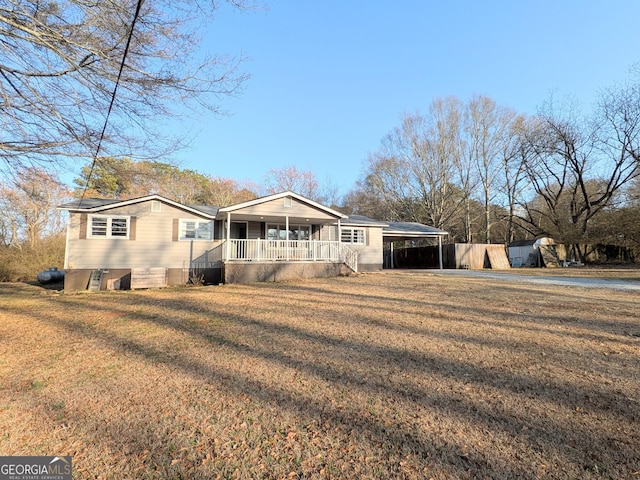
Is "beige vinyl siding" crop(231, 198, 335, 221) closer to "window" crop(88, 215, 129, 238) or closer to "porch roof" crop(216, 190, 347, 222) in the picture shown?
"porch roof" crop(216, 190, 347, 222)

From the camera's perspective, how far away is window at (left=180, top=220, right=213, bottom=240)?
13186mm

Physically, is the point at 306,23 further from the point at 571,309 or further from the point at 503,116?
the point at 503,116

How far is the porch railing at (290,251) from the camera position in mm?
12477

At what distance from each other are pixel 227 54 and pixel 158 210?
369 inches

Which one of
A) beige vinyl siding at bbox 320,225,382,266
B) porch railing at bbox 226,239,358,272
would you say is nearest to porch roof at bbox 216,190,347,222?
porch railing at bbox 226,239,358,272

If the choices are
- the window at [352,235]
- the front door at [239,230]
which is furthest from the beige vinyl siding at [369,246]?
the front door at [239,230]

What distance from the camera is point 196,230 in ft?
44.1

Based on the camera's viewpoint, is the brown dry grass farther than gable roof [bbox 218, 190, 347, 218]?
No

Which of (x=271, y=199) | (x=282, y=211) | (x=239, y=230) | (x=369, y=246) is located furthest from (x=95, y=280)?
(x=369, y=246)

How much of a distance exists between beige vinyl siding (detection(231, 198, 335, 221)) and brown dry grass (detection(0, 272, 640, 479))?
25.3 feet

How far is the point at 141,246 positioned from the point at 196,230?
219 cm

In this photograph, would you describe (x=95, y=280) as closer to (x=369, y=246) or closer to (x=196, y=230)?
(x=196, y=230)

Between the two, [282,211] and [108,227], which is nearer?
[108,227]

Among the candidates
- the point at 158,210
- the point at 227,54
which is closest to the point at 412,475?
the point at 227,54
